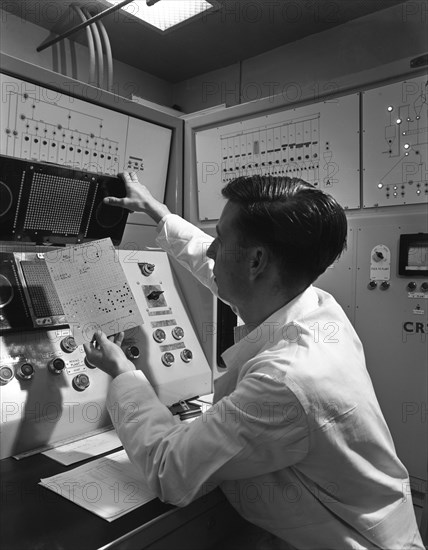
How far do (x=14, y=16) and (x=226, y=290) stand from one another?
3092mm

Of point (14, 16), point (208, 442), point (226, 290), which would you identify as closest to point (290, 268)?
point (226, 290)

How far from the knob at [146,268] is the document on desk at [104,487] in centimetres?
69

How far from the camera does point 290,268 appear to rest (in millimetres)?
1014

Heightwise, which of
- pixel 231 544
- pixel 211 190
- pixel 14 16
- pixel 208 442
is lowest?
pixel 231 544

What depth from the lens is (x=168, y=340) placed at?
5.04ft

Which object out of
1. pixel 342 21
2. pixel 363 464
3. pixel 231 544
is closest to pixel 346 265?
pixel 363 464

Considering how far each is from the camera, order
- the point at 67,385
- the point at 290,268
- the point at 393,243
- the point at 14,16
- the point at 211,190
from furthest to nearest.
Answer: the point at 14,16 < the point at 211,190 < the point at 393,243 < the point at 67,385 < the point at 290,268

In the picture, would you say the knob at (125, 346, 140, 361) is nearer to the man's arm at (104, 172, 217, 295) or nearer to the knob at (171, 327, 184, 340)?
the knob at (171, 327, 184, 340)

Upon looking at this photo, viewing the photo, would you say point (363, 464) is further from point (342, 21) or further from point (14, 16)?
point (14, 16)

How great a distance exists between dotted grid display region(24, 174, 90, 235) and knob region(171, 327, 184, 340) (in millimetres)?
487

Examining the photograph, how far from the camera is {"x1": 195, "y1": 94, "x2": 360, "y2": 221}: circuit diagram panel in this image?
1.59 m

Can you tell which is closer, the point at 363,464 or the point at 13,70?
the point at 363,464

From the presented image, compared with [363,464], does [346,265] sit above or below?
above

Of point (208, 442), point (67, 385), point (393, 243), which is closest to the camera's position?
point (208, 442)
